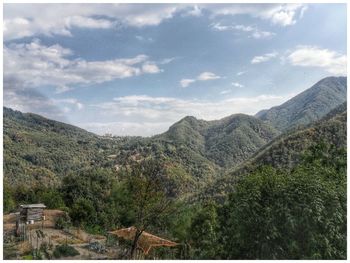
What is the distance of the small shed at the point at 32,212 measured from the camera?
1850 centimetres

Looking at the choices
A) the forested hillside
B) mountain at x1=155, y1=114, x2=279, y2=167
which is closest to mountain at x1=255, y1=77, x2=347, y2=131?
mountain at x1=155, y1=114, x2=279, y2=167

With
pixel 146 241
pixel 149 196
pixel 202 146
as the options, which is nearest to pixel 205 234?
pixel 146 241

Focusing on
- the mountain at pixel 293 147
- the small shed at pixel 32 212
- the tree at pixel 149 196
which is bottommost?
the small shed at pixel 32 212

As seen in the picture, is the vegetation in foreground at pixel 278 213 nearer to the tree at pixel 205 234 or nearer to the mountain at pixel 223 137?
the tree at pixel 205 234

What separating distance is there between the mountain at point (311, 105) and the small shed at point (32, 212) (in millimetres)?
117877

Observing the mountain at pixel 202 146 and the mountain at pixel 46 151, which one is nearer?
the mountain at pixel 46 151

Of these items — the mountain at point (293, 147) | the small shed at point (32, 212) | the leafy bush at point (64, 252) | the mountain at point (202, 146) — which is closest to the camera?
the leafy bush at point (64, 252)

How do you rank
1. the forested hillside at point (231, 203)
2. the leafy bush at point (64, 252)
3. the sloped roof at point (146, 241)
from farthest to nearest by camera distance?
the sloped roof at point (146, 241)
the leafy bush at point (64, 252)
the forested hillside at point (231, 203)

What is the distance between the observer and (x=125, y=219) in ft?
73.1

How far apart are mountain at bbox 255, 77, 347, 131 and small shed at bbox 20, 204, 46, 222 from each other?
118 meters

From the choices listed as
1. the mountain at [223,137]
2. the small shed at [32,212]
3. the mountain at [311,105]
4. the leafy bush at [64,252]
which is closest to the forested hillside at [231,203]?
the small shed at [32,212]

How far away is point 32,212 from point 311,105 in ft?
456

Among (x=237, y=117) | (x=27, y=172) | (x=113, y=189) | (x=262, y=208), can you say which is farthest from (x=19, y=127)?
(x=262, y=208)

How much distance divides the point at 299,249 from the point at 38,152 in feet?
232
